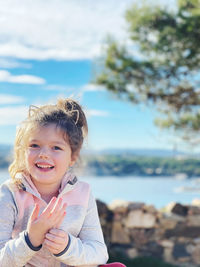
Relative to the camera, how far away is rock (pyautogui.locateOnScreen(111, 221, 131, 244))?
4969 millimetres

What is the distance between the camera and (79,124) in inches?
63.7

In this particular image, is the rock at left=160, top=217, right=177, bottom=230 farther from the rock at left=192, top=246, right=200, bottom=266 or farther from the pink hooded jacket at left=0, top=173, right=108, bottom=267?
the pink hooded jacket at left=0, top=173, right=108, bottom=267

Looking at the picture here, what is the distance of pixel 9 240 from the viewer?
138cm

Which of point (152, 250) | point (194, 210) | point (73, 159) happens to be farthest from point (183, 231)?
point (73, 159)

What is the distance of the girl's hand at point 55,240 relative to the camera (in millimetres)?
1300

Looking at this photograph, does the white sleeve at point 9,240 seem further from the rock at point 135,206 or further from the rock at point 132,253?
the rock at point 132,253

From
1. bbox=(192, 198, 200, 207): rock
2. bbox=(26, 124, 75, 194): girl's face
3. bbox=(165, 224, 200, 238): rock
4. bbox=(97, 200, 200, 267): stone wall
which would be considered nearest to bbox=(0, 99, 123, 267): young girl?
bbox=(26, 124, 75, 194): girl's face

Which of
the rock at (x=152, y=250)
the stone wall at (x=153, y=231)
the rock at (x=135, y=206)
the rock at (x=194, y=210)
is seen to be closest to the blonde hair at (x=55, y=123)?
the stone wall at (x=153, y=231)

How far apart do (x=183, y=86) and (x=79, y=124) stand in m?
3.62

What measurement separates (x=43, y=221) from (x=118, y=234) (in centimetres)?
383

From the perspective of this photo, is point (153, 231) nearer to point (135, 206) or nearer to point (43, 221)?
point (135, 206)

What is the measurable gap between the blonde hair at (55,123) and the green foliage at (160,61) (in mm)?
3398

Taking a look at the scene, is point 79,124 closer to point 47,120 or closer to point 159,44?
point 47,120

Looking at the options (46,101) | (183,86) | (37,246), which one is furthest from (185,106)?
(37,246)
